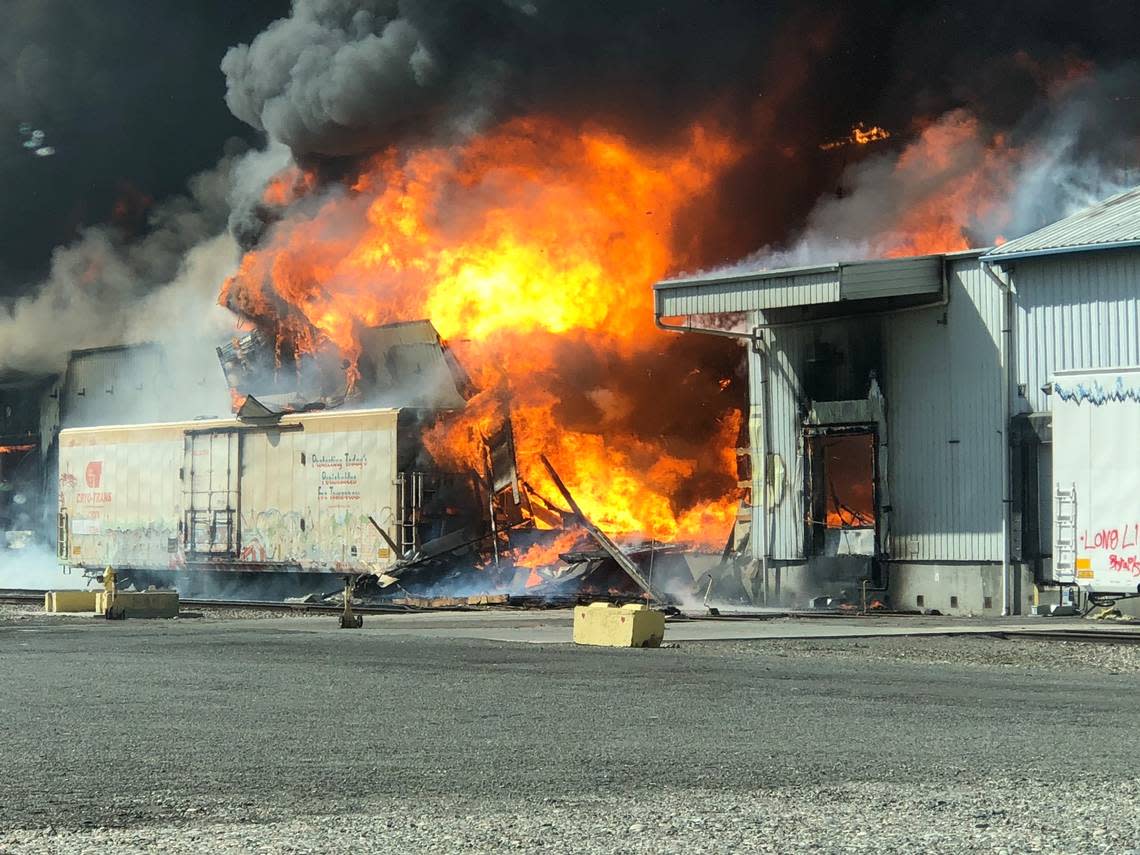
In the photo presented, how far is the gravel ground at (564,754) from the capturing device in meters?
7.62

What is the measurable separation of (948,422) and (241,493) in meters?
14.5

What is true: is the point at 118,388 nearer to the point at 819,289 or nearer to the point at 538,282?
the point at 538,282

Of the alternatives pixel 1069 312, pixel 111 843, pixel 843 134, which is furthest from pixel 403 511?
pixel 111 843

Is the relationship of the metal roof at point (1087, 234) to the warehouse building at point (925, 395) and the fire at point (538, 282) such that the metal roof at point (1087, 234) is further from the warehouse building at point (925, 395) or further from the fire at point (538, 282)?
the fire at point (538, 282)

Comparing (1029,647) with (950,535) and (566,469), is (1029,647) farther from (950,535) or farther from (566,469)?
(566,469)

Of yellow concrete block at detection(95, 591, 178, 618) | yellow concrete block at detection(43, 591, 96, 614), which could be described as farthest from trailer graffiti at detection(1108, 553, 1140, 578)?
yellow concrete block at detection(43, 591, 96, 614)

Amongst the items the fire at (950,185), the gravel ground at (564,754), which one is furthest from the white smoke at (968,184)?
the gravel ground at (564,754)

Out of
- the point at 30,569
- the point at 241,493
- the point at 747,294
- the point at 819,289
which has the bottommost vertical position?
the point at 30,569

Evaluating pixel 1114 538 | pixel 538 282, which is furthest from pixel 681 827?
pixel 538 282

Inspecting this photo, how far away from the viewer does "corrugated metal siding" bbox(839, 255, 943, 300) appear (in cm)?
2709

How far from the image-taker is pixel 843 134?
3900 cm

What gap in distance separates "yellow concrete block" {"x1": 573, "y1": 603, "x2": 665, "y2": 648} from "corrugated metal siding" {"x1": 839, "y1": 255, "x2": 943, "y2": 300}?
30.7ft

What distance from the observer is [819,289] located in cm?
2759

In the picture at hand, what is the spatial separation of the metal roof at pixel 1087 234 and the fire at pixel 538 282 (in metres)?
9.57
